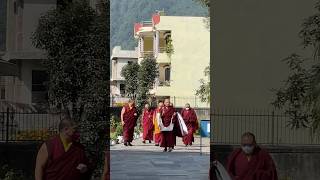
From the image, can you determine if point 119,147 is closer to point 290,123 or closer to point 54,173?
point 290,123

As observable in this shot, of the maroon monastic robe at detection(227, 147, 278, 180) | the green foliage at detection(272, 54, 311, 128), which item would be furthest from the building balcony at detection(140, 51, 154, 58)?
the maroon monastic robe at detection(227, 147, 278, 180)

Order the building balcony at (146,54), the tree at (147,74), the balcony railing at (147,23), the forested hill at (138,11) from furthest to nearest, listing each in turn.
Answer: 1. the balcony railing at (147,23)
2. the building balcony at (146,54)
3. the tree at (147,74)
4. the forested hill at (138,11)

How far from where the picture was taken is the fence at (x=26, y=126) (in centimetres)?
691

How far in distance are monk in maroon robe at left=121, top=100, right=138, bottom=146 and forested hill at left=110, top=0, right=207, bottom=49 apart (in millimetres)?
1315

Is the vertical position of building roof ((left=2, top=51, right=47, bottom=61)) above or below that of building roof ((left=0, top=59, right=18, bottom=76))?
above

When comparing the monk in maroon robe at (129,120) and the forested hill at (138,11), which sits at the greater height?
the forested hill at (138,11)

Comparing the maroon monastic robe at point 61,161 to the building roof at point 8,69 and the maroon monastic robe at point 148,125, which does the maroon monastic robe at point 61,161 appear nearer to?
the building roof at point 8,69

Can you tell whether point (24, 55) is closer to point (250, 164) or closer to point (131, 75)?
point (250, 164)

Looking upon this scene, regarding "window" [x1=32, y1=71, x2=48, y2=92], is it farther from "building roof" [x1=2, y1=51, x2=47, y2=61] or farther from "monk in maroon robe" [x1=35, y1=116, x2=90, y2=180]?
"monk in maroon robe" [x1=35, y1=116, x2=90, y2=180]

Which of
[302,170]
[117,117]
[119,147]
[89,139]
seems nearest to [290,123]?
[302,170]

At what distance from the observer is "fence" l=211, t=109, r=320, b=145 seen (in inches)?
303

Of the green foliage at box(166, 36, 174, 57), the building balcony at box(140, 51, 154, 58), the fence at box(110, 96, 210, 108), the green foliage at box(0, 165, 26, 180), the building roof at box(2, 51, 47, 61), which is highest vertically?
the green foliage at box(166, 36, 174, 57)

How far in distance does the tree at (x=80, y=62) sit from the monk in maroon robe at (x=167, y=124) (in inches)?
204

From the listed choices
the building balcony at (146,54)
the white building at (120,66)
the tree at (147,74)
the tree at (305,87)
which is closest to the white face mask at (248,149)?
the tree at (305,87)
